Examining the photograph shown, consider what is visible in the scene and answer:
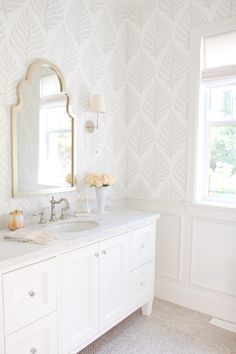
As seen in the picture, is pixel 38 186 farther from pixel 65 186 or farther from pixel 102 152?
pixel 102 152

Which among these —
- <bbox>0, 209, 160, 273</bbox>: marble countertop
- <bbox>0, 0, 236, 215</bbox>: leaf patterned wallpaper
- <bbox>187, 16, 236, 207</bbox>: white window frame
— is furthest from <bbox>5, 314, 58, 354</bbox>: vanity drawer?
<bbox>187, 16, 236, 207</bbox>: white window frame

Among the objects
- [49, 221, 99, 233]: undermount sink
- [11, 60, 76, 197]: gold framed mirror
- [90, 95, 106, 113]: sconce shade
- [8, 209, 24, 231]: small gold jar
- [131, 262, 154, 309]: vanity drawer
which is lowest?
[131, 262, 154, 309]: vanity drawer

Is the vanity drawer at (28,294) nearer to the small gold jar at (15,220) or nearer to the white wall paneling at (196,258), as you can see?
the small gold jar at (15,220)

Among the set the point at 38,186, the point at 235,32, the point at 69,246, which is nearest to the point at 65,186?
the point at 38,186

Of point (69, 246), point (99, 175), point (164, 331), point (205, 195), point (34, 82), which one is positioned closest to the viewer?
point (69, 246)

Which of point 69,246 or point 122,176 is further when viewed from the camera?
point 122,176

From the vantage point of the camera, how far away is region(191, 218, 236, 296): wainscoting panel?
97.9 inches

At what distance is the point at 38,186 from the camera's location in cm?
218

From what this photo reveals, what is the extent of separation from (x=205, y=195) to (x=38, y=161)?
1.50 metres

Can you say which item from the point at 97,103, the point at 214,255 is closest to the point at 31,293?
the point at 97,103

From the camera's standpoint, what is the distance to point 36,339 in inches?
61.1

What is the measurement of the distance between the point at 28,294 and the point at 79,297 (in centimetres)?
41

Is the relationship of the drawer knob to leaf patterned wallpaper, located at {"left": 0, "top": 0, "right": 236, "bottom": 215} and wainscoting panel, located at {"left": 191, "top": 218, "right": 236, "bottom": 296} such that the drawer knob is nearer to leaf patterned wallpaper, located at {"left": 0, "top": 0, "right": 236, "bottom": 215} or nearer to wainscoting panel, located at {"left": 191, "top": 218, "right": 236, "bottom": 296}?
leaf patterned wallpaper, located at {"left": 0, "top": 0, "right": 236, "bottom": 215}

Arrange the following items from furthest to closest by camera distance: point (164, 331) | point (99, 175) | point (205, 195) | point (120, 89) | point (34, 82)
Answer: point (120, 89), point (205, 195), point (99, 175), point (164, 331), point (34, 82)
